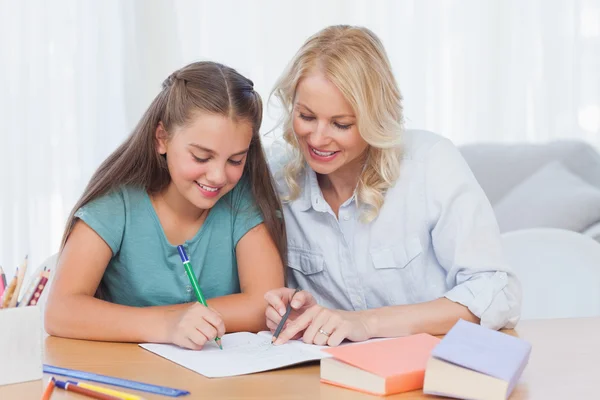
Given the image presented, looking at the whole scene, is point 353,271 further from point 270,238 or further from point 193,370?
point 193,370

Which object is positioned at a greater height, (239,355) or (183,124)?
(183,124)

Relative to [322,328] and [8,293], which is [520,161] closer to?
[322,328]

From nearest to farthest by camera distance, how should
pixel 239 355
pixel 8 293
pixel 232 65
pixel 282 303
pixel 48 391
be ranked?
1. pixel 48 391
2. pixel 8 293
3. pixel 239 355
4. pixel 282 303
5. pixel 232 65

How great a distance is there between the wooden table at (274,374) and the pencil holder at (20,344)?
0.05ft

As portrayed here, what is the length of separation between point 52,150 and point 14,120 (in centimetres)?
19

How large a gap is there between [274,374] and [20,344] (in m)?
0.33

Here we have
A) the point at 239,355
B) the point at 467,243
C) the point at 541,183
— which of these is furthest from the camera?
the point at 541,183

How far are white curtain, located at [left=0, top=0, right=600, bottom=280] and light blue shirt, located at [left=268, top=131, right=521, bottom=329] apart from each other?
6.05 feet

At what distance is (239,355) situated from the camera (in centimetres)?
118

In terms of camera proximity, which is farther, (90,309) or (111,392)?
(90,309)

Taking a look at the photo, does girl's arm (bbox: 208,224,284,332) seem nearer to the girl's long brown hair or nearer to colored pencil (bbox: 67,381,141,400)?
the girl's long brown hair

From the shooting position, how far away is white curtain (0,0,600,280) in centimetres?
332

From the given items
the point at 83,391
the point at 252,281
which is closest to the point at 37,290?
the point at 83,391

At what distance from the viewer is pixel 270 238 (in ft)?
5.15
